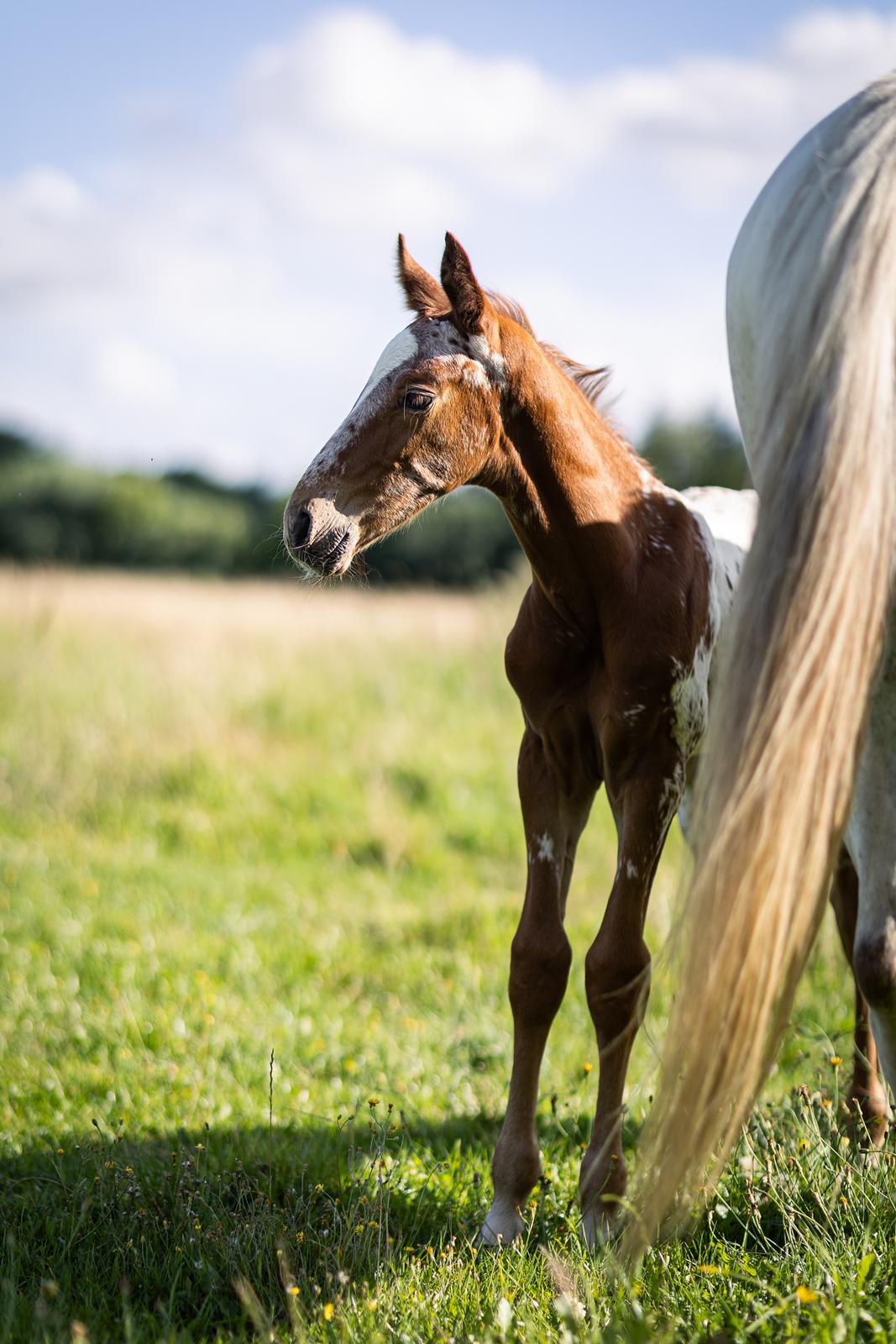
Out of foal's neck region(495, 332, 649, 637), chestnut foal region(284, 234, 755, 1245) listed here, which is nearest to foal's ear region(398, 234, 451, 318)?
chestnut foal region(284, 234, 755, 1245)

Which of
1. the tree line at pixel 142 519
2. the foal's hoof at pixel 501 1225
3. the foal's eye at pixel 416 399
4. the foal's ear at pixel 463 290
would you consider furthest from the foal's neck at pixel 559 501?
the tree line at pixel 142 519

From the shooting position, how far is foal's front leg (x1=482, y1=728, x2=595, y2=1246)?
2.76 metres

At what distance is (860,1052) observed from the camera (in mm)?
3193

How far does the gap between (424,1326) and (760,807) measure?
1268mm

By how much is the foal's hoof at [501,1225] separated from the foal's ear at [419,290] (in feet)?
7.11

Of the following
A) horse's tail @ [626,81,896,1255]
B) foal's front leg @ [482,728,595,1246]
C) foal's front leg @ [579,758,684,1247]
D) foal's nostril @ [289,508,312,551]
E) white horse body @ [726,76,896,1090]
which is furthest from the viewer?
foal's front leg @ [482,728,595,1246]

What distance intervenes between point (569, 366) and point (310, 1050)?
2726mm

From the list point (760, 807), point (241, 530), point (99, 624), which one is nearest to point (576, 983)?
point (760, 807)

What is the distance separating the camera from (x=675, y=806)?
276cm

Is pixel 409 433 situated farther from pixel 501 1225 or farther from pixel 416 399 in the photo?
pixel 501 1225

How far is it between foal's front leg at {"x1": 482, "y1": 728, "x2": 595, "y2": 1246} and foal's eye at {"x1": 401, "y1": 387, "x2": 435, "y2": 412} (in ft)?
2.99

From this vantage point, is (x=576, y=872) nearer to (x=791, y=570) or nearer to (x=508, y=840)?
(x=508, y=840)

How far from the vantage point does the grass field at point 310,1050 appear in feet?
7.55

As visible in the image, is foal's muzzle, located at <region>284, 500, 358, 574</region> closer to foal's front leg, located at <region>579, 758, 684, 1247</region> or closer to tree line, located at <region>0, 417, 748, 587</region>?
foal's front leg, located at <region>579, 758, 684, 1247</region>
